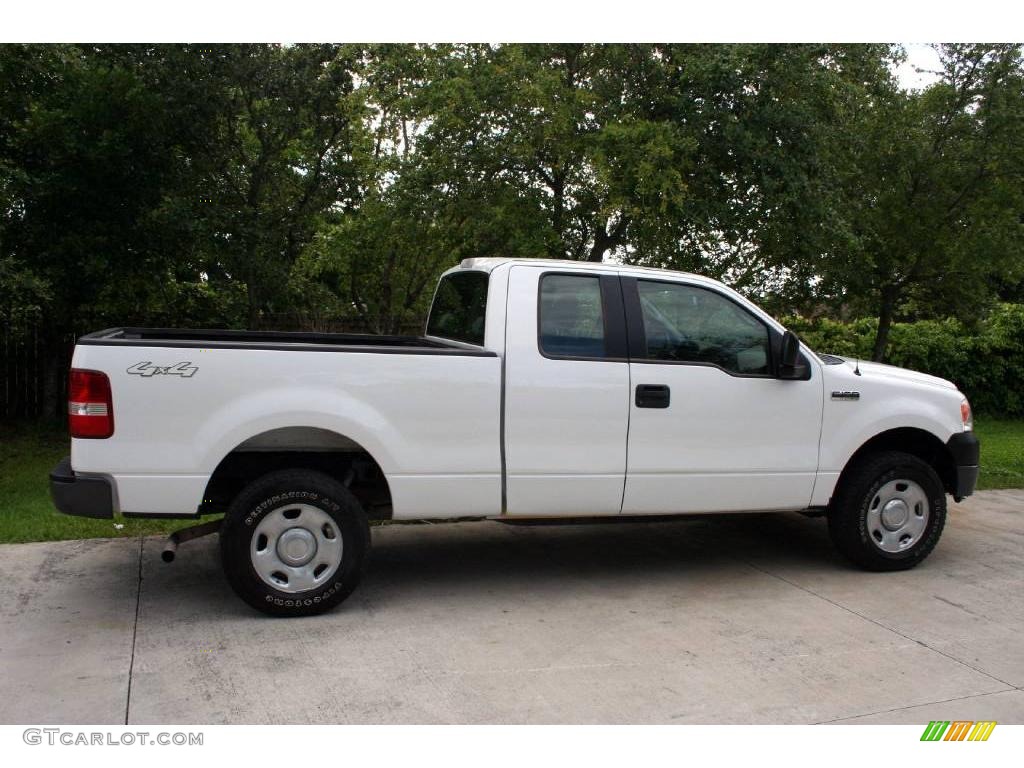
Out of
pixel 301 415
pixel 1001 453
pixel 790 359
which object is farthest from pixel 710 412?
pixel 1001 453

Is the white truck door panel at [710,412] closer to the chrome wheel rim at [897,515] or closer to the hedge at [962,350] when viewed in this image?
the chrome wheel rim at [897,515]

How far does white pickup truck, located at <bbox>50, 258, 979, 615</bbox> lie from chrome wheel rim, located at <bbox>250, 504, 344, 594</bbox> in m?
0.01

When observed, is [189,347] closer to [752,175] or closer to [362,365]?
[362,365]

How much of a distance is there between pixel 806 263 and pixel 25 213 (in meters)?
A: 8.79

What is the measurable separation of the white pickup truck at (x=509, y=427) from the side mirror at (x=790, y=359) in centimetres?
1

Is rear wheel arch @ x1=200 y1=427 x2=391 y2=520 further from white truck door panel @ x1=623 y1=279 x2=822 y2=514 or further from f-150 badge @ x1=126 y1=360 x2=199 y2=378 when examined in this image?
white truck door panel @ x1=623 y1=279 x2=822 y2=514

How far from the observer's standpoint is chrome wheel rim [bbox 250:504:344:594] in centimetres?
520

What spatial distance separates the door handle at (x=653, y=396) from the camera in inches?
224

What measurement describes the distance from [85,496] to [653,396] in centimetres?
316

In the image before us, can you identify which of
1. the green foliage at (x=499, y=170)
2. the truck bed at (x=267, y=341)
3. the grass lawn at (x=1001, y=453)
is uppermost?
the green foliage at (x=499, y=170)

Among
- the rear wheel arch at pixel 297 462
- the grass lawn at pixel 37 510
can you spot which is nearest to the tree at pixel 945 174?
the rear wheel arch at pixel 297 462

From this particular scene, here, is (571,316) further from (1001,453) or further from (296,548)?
(1001,453)

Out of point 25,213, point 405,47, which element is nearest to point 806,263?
point 405,47

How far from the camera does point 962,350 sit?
15.9m
